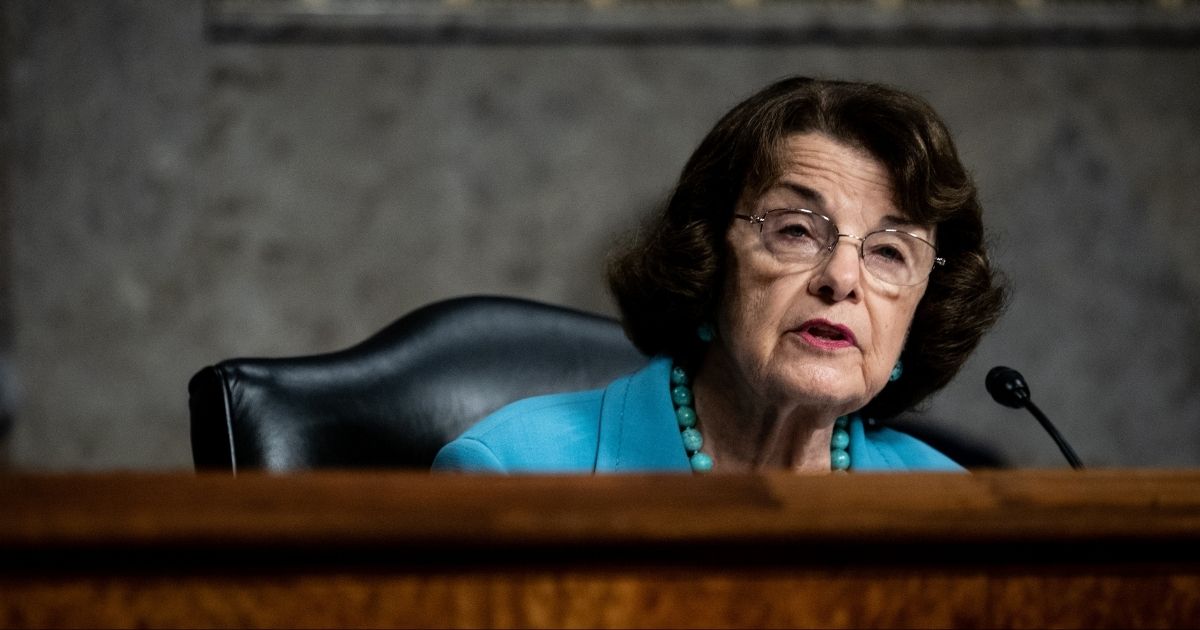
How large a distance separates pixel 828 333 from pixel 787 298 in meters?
0.06

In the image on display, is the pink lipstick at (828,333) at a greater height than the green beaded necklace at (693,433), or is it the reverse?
the pink lipstick at (828,333)

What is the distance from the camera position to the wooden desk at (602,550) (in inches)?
22.0

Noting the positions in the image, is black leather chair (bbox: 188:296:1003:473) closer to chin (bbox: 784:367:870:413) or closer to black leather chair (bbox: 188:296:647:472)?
black leather chair (bbox: 188:296:647:472)

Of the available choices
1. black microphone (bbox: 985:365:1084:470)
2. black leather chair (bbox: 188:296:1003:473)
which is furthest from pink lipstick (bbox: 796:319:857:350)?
black leather chair (bbox: 188:296:1003:473)

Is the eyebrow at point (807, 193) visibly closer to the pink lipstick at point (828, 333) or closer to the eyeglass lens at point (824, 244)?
the eyeglass lens at point (824, 244)

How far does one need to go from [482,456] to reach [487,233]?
1.44 meters

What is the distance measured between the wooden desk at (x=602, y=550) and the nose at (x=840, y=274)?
70 centimetres

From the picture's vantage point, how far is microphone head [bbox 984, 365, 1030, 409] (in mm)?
1466

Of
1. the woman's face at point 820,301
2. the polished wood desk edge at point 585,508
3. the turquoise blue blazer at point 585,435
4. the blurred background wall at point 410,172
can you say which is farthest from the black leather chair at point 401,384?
the blurred background wall at point 410,172

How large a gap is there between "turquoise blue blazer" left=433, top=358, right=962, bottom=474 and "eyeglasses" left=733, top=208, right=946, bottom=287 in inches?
9.2

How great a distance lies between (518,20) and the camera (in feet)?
8.82

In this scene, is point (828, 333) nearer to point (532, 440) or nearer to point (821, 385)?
point (821, 385)

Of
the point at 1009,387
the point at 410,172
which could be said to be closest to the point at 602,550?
the point at 1009,387

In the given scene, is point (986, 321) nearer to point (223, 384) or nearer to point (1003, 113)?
point (223, 384)
